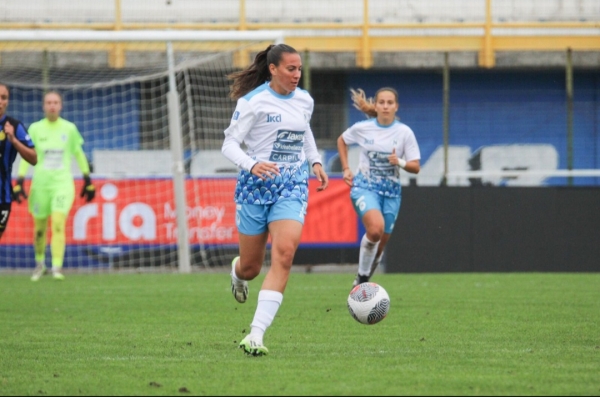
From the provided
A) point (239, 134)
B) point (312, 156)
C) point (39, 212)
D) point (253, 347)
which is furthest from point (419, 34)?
point (253, 347)

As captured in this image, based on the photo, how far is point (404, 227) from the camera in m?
15.9

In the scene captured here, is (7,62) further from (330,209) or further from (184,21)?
(330,209)

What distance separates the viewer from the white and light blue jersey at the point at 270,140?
7117 mm

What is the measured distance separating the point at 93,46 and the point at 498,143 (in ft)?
25.1

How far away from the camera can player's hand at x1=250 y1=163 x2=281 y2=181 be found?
22.5 ft

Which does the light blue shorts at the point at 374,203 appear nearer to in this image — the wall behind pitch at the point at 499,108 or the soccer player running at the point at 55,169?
the soccer player running at the point at 55,169

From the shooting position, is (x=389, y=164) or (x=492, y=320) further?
(x=389, y=164)

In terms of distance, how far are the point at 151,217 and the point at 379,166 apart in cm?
621

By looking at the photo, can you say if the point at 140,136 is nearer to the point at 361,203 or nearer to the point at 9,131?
the point at 361,203

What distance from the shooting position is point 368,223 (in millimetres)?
11258

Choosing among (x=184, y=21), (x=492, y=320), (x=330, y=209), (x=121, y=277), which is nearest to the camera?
(x=492, y=320)

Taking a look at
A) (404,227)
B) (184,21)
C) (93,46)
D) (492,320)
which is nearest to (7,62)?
(93,46)

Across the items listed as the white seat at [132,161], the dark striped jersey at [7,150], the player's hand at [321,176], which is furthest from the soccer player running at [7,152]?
the white seat at [132,161]

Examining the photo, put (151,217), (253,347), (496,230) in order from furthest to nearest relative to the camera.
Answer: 1. (151,217)
2. (496,230)
3. (253,347)
